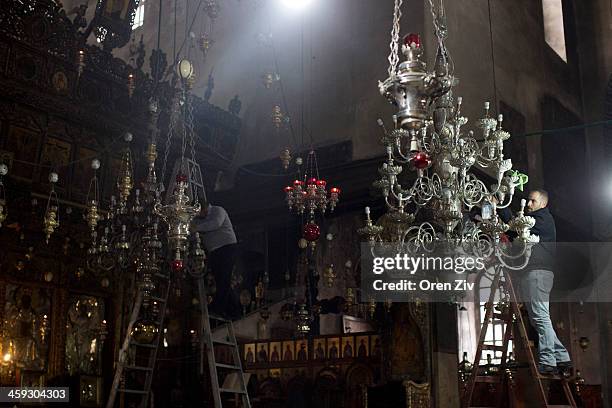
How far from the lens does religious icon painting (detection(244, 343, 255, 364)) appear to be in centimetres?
1199

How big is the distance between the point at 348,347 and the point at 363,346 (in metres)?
0.24

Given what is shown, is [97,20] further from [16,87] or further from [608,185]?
[608,185]

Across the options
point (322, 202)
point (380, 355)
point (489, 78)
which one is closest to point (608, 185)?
point (489, 78)

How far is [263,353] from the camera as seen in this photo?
1196 cm

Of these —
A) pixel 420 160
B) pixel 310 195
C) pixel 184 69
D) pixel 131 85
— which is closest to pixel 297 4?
pixel 131 85

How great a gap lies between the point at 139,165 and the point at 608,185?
8.23 metres

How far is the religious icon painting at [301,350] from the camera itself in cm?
1156

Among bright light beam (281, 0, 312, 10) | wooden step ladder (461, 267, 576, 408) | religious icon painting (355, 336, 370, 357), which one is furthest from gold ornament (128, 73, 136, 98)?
wooden step ladder (461, 267, 576, 408)

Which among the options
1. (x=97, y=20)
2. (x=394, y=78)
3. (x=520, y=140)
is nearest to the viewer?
(x=394, y=78)

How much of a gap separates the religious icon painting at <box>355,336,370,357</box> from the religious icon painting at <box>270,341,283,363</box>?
4.40 ft

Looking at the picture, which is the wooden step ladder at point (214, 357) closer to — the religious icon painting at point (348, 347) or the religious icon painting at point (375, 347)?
the religious icon painting at point (348, 347)

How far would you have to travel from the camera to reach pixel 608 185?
549 inches

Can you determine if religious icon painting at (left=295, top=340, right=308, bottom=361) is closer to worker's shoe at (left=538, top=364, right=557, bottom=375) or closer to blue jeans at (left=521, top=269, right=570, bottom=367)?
blue jeans at (left=521, top=269, right=570, bottom=367)

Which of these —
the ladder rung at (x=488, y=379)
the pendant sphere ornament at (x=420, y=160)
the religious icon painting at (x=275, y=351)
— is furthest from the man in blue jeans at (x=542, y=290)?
the religious icon painting at (x=275, y=351)
